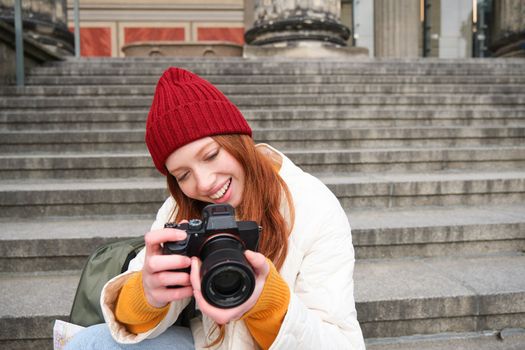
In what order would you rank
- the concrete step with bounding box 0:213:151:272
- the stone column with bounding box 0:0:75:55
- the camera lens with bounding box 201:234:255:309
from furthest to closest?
the stone column with bounding box 0:0:75:55
the concrete step with bounding box 0:213:151:272
the camera lens with bounding box 201:234:255:309

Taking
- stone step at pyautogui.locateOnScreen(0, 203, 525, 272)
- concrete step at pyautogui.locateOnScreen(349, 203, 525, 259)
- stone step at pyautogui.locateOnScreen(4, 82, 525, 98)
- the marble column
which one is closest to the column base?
the marble column

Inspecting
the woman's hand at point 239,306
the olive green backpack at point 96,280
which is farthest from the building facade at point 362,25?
the woman's hand at point 239,306

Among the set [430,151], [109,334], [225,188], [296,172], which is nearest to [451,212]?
[430,151]

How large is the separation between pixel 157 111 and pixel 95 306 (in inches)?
A: 23.5

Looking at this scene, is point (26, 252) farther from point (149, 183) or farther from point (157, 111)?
point (157, 111)

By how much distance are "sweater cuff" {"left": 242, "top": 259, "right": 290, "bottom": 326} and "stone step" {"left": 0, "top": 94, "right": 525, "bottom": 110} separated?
3.73 meters

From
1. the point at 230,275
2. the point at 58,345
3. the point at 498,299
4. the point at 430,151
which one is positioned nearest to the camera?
the point at 230,275

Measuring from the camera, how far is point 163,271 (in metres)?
0.87

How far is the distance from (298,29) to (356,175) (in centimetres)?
479

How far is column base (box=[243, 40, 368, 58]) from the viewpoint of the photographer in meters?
7.29

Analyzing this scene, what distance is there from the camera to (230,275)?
2.58ft

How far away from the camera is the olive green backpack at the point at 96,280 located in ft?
4.16

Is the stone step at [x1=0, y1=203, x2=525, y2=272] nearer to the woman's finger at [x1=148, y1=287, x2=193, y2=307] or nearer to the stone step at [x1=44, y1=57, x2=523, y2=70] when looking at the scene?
the woman's finger at [x1=148, y1=287, x2=193, y2=307]

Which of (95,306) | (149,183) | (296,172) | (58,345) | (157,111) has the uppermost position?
(157,111)
